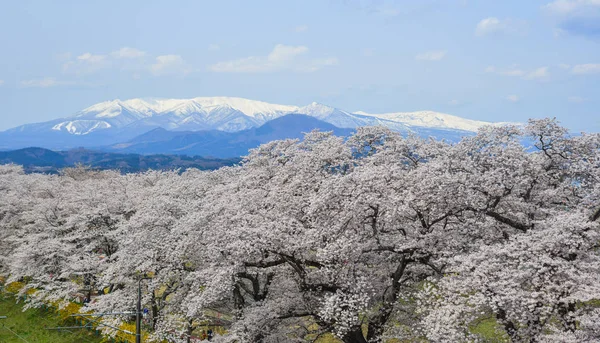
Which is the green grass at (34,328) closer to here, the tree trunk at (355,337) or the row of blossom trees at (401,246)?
the row of blossom trees at (401,246)

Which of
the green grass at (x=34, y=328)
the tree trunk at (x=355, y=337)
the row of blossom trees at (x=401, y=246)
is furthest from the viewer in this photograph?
the green grass at (x=34, y=328)

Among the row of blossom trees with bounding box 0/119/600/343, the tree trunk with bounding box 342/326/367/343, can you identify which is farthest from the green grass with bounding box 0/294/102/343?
the tree trunk with bounding box 342/326/367/343

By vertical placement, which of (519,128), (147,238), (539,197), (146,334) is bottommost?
(146,334)

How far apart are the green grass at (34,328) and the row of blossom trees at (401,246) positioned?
746 centimetres

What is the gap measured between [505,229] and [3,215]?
47.2 meters

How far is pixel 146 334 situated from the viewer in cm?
2858

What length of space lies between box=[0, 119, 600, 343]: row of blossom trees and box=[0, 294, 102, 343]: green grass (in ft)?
24.5

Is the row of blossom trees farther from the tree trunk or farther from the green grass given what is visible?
the green grass

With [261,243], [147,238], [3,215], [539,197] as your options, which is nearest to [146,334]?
[147,238]

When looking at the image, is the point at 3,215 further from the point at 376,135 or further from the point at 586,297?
the point at 586,297

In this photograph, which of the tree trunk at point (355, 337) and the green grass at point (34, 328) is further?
the green grass at point (34, 328)

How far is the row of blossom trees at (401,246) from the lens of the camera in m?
14.8

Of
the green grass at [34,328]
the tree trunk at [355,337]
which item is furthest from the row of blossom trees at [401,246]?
the green grass at [34,328]

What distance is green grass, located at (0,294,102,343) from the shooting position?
33688 mm
